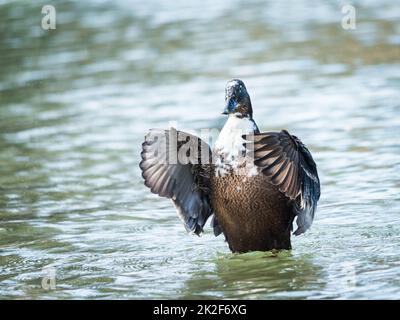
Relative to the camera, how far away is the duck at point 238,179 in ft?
27.1

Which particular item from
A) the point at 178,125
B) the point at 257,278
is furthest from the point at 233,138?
the point at 178,125

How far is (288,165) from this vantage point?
26.7 ft

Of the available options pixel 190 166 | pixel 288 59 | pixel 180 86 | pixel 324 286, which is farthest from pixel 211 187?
pixel 288 59

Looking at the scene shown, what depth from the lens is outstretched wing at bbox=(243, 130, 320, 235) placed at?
8.09 m

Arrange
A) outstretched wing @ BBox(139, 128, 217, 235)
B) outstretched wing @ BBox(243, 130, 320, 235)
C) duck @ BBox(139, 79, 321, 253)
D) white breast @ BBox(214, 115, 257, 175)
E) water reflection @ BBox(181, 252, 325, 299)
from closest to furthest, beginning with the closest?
water reflection @ BBox(181, 252, 325, 299) → outstretched wing @ BBox(243, 130, 320, 235) → duck @ BBox(139, 79, 321, 253) → white breast @ BBox(214, 115, 257, 175) → outstretched wing @ BBox(139, 128, 217, 235)

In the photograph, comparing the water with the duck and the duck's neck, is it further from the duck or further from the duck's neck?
the duck's neck

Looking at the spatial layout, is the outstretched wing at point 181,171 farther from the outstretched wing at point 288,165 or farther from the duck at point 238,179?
the outstretched wing at point 288,165

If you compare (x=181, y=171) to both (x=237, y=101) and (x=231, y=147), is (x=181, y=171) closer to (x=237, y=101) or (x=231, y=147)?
(x=231, y=147)

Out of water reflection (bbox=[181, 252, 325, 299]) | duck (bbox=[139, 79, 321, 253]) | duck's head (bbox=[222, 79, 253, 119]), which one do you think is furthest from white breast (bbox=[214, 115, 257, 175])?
water reflection (bbox=[181, 252, 325, 299])

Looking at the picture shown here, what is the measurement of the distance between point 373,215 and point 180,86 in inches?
217

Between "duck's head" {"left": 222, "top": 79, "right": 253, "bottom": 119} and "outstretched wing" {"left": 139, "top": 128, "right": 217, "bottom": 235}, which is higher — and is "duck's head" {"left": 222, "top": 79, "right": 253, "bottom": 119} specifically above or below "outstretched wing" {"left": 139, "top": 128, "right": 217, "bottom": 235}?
above

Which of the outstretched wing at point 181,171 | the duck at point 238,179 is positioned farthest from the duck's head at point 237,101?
the outstretched wing at point 181,171

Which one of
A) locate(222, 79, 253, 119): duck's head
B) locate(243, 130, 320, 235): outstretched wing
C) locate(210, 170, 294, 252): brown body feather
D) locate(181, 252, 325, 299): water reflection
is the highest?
locate(222, 79, 253, 119): duck's head

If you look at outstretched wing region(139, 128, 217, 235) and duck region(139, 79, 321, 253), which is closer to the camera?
duck region(139, 79, 321, 253)
